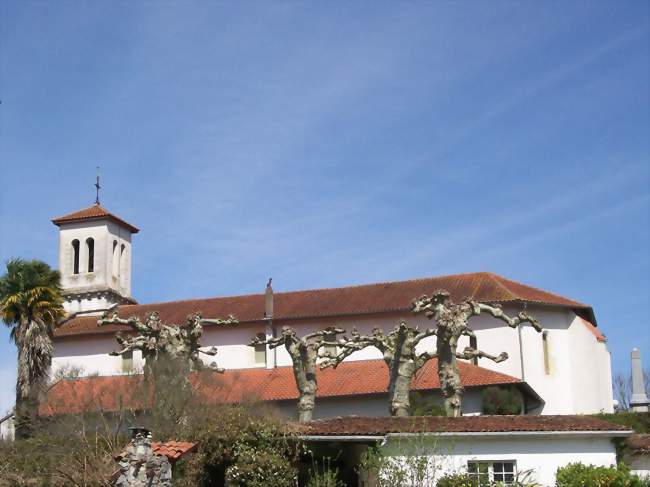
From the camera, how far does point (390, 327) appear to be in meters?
44.8

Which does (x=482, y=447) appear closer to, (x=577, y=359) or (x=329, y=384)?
(x=329, y=384)

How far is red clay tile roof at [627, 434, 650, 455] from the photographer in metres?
26.0

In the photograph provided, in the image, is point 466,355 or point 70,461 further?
point 466,355

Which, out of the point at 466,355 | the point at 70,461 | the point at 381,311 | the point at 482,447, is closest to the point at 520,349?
the point at 381,311

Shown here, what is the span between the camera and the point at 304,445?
924 inches

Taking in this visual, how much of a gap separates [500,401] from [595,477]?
53.6ft

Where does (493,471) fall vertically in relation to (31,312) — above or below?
below

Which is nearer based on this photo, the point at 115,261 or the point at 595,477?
the point at 595,477

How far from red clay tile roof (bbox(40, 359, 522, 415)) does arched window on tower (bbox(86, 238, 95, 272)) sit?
15764mm

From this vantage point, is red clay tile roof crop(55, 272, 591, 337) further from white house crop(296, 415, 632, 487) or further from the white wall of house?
white house crop(296, 415, 632, 487)

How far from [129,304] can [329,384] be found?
18.9 metres

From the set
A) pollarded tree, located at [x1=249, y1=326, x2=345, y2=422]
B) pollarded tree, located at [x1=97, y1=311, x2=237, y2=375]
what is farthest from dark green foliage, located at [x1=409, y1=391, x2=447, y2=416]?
pollarded tree, located at [x1=97, y1=311, x2=237, y2=375]

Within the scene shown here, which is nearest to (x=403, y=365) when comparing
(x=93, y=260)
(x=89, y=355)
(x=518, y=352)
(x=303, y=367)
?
(x=303, y=367)

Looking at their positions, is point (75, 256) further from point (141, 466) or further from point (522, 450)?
point (141, 466)
